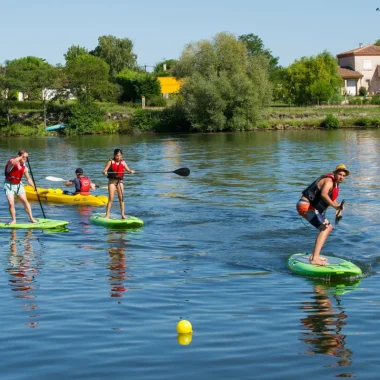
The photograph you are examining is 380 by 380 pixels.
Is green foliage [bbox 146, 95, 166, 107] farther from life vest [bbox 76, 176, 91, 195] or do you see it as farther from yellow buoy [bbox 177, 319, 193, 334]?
yellow buoy [bbox 177, 319, 193, 334]

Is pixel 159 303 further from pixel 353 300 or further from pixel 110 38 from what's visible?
pixel 110 38

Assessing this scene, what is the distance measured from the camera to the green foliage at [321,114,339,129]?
65.2 m

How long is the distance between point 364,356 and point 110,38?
10141cm

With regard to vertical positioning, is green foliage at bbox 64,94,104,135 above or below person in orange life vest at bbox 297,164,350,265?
above

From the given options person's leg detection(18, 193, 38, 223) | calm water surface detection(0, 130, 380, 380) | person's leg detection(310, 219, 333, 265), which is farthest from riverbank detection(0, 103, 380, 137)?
person's leg detection(310, 219, 333, 265)

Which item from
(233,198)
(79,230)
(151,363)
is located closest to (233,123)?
(233,198)

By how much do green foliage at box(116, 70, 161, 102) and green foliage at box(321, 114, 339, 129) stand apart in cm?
2131

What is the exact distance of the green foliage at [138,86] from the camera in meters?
79.4

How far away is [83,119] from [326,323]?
2382 inches

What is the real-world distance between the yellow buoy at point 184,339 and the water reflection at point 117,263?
2123 millimetres

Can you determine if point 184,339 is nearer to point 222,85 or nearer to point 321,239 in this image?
point 321,239

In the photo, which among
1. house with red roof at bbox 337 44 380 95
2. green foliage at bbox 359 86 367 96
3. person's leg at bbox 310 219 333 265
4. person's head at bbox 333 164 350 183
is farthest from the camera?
house with red roof at bbox 337 44 380 95

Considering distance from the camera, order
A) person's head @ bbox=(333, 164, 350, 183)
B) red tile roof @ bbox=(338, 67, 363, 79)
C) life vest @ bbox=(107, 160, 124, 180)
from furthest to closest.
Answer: red tile roof @ bbox=(338, 67, 363, 79), life vest @ bbox=(107, 160, 124, 180), person's head @ bbox=(333, 164, 350, 183)

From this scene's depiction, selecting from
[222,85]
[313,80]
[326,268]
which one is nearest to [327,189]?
[326,268]
